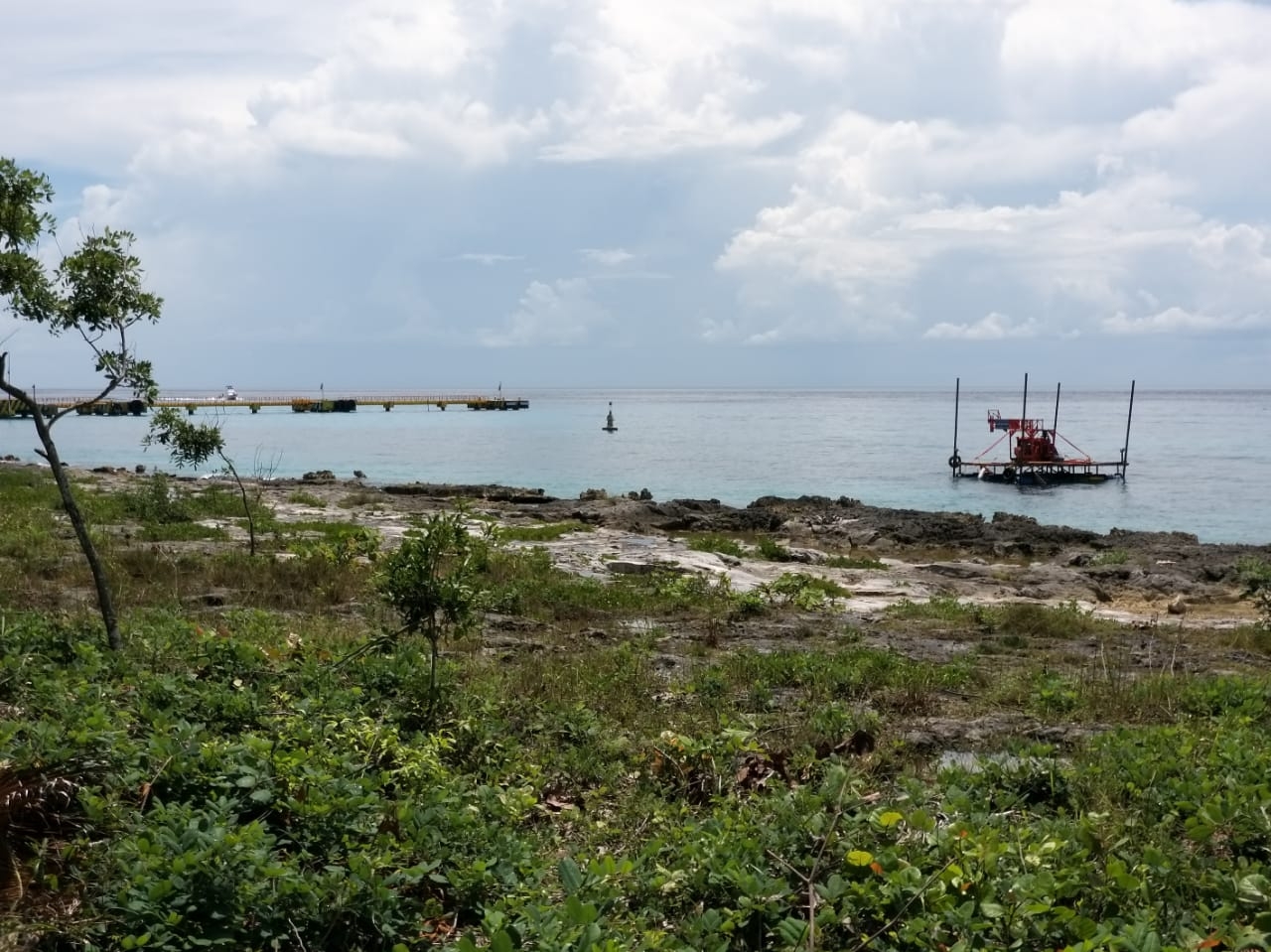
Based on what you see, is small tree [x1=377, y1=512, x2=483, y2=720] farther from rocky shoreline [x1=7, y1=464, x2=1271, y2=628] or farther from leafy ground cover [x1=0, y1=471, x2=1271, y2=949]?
rocky shoreline [x1=7, y1=464, x2=1271, y2=628]

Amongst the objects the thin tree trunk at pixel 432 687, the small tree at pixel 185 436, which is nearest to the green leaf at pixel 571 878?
the thin tree trunk at pixel 432 687

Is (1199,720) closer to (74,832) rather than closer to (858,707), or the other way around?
(858,707)

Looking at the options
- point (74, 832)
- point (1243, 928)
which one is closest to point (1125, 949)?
point (1243, 928)

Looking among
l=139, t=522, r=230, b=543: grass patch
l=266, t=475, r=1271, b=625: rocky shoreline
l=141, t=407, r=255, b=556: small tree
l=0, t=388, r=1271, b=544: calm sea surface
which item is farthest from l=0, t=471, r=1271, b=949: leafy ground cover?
l=0, t=388, r=1271, b=544: calm sea surface

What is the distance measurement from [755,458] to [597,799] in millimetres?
73538

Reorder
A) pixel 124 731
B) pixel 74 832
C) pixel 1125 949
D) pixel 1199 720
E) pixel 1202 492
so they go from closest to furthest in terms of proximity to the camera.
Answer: pixel 1125 949 < pixel 74 832 < pixel 124 731 < pixel 1199 720 < pixel 1202 492

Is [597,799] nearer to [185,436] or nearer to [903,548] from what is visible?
[185,436]

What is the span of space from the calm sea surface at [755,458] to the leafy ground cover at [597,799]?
40.0 meters

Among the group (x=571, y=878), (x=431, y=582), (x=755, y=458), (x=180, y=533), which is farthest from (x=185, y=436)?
(x=755, y=458)

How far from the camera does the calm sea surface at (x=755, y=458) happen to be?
53.1 metres

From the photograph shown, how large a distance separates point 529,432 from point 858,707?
10237 centimetres

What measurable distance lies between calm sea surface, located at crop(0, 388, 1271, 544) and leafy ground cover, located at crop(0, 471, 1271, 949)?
40.0 metres

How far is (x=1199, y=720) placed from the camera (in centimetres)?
834

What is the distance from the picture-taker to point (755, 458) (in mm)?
79688
